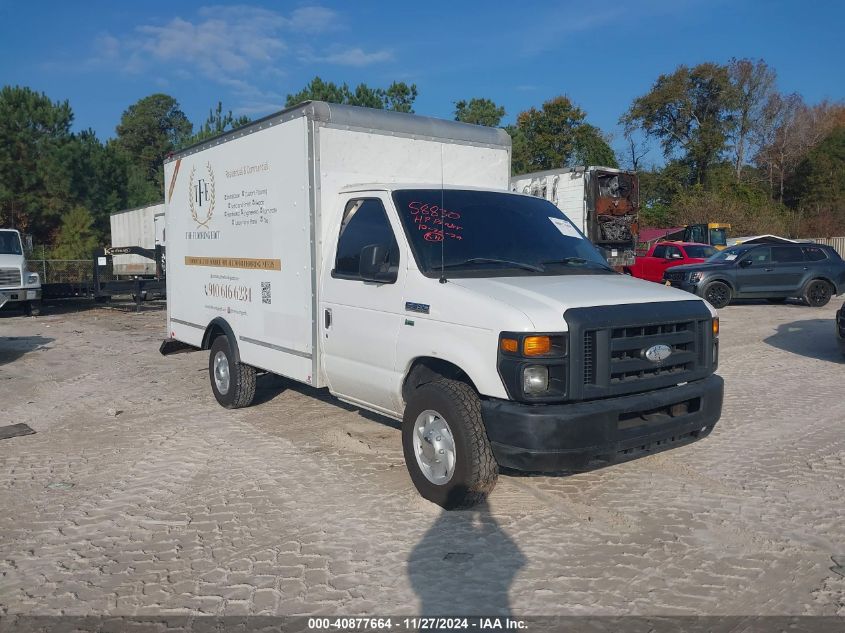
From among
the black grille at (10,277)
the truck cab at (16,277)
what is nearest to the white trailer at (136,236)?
the truck cab at (16,277)

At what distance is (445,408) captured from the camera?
461 centimetres

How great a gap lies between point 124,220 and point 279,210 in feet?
85.8

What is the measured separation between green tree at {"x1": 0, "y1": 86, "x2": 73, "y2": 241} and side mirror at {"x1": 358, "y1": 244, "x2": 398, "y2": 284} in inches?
1351

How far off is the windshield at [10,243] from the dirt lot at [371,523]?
13.2 meters

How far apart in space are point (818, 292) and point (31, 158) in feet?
113

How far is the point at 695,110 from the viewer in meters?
48.2

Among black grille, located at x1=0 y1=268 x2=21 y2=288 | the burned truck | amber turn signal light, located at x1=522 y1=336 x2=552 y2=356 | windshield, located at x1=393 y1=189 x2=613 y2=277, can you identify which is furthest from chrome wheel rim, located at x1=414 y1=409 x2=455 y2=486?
black grille, located at x1=0 y1=268 x2=21 y2=288

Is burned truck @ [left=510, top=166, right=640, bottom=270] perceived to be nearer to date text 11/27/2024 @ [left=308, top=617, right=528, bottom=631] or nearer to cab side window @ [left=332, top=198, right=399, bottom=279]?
cab side window @ [left=332, top=198, right=399, bottom=279]

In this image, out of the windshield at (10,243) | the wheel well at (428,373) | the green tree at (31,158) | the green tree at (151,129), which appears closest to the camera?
the wheel well at (428,373)

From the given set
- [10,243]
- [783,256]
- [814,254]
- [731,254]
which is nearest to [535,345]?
[731,254]

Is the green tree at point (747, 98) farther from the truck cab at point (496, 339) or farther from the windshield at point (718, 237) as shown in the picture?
the truck cab at point (496, 339)

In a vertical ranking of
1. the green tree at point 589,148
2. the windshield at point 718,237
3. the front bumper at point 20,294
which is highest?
the green tree at point 589,148

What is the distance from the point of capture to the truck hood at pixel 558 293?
14.1ft

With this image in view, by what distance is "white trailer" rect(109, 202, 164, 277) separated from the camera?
2703 cm
